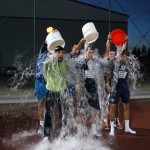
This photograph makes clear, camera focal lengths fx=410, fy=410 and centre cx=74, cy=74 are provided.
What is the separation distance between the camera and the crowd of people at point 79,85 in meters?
6.35

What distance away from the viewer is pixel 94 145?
6.34m

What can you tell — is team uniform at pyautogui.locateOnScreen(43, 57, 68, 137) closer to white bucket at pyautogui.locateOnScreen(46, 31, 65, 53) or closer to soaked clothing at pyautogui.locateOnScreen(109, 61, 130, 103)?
white bucket at pyautogui.locateOnScreen(46, 31, 65, 53)

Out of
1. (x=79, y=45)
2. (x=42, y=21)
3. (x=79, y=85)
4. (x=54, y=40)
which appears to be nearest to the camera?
(x=54, y=40)

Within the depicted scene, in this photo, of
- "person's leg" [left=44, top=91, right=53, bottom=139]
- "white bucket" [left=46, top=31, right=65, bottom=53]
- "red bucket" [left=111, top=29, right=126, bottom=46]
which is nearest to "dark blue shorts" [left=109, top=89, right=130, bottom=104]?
"red bucket" [left=111, top=29, right=126, bottom=46]

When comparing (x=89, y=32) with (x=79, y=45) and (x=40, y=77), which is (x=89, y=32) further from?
(x=40, y=77)

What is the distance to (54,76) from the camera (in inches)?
248

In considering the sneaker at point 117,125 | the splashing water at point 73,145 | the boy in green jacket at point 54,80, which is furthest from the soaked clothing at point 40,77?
the sneaker at point 117,125

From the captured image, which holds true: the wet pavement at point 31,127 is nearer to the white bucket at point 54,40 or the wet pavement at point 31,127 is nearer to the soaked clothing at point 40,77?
the soaked clothing at point 40,77

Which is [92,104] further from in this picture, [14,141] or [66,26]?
[66,26]

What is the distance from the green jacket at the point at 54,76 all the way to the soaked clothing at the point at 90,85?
0.56m

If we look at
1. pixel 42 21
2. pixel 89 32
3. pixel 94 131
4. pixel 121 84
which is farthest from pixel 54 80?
pixel 42 21

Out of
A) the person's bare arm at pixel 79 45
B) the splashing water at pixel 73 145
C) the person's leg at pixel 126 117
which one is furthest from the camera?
the person's leg at pixel 126 117

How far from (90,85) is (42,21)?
16042 millimetres

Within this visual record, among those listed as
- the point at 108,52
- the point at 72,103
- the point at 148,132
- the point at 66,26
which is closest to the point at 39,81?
the point at 72,103
